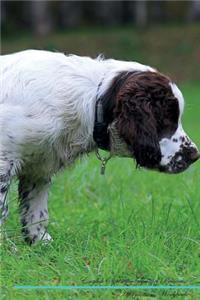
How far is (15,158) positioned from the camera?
16.8ft

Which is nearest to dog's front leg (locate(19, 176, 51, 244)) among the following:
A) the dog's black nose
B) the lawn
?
the lawn

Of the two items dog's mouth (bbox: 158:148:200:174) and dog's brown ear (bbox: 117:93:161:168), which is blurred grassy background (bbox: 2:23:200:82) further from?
dog's brown ear (bbox: 117:93:161:168)

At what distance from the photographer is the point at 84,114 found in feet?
16.5

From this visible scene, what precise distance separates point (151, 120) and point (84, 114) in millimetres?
428

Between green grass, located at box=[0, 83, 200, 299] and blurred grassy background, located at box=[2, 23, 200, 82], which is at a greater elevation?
green grass, located at box=[0, 83, 200, 299]

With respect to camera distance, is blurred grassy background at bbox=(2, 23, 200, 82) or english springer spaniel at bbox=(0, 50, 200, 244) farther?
blurred grassy background at bbox=(2, 23, 200, 82)

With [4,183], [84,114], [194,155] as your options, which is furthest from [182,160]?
[4,183]

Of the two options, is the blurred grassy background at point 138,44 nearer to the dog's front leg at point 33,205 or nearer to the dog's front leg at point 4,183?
the dog's front leg at point 33,205

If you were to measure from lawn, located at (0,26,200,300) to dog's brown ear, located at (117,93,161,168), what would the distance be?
0.58m

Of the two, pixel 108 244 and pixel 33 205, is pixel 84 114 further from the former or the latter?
pixel 33 205

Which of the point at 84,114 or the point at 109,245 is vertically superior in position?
the point at 84,114

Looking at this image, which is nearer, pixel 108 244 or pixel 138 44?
pixel 108 244

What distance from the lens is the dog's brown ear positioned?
4.89 meters

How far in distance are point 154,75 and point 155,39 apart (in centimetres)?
2826
